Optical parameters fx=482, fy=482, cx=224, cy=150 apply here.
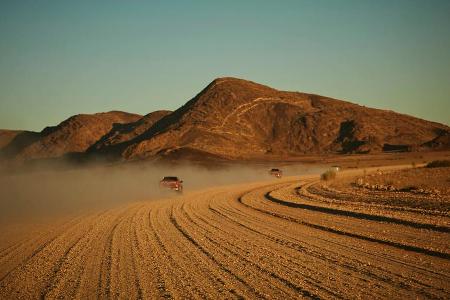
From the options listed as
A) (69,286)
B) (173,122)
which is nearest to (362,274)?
(69,286)

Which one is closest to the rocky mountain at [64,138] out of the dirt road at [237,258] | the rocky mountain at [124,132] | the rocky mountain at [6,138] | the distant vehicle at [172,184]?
the rocky mountain at [6,138]

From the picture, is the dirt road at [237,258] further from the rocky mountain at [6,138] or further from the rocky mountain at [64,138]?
the rocky mountain at [6,138]

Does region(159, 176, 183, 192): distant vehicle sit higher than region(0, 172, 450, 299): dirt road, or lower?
higher

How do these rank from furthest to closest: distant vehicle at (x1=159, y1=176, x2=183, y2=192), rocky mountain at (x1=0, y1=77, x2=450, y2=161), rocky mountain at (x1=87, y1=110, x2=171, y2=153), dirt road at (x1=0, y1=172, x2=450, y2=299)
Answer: rocky mountain at (x1=87, y1=110, x2=171, y2=153)
rocky mountain at (x1=0, y1=77, x2=450, y2=161)
distant vehicle at (x1=159, y1=176, x2=183, y2=192)
dirt road at (x1=0, y1=172, x2=450, y2=299)

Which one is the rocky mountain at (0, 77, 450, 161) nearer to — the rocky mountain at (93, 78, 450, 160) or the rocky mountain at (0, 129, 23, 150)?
the rocky mountain at (93, 78, 450, 160)

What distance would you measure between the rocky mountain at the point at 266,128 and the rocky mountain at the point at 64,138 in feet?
119

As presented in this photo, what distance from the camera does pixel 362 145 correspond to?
11469cm

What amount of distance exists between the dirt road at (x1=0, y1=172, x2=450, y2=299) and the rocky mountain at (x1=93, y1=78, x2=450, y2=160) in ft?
267

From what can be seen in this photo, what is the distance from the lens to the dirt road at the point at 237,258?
8.38m

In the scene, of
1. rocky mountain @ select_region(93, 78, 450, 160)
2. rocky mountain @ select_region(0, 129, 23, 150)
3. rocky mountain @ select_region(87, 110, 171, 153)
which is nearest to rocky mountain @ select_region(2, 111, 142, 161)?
rocky mountain @ select_region(0, 129, 23, 150)

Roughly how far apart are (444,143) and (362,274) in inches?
4452

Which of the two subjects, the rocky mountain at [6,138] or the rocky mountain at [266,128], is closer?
the rocky mountain at [266,128]

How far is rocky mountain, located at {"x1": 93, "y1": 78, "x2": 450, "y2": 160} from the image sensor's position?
108 m

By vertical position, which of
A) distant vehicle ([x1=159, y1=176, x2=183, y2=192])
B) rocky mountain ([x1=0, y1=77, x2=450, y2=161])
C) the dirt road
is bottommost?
the dirt road
